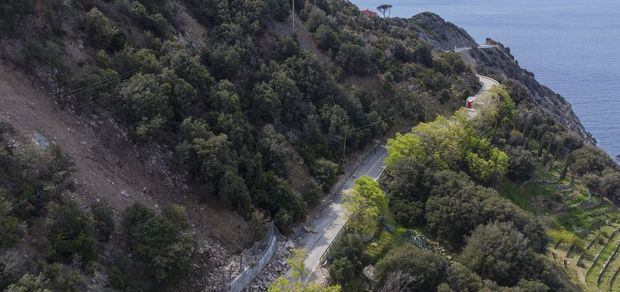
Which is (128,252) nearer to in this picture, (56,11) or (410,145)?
(56,11)

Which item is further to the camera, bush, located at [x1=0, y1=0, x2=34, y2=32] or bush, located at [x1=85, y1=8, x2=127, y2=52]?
bush, located at [x1=85, y1=8, x2=127, y2=52]

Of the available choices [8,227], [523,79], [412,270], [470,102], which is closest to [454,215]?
[412,270]

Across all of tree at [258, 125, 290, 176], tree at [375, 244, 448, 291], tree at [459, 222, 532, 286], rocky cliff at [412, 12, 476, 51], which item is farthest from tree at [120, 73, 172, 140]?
rocky cliff at [412, 12, 476, 51]

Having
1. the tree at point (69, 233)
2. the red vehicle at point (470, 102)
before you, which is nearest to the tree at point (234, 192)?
the tree at point (69, 233)

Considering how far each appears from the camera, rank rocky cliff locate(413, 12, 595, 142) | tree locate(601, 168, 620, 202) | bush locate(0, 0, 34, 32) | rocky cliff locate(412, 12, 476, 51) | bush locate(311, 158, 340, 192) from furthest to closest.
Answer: rocky cliff locate(412, 12, 476, 51)
rocky cliff locate(413, 12, 595, 142)
tree locate(601, 168, 620, 202)
bush locate(311, 158, 340, 192)
bush locate(0, 0, 34, 32)

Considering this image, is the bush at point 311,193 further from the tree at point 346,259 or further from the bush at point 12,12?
the bush at point 12,12

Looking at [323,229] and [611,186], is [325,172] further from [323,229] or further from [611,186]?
[611,186]

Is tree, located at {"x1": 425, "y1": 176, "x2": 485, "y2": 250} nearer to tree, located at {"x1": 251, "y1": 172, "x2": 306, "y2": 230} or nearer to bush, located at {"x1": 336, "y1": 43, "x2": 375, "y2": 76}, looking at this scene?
tree, located at {"x1": 251, "y1": 172, "x2": 306, "y2": 230}

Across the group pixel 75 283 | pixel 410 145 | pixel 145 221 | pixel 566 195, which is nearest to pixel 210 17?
pixel 410 145
